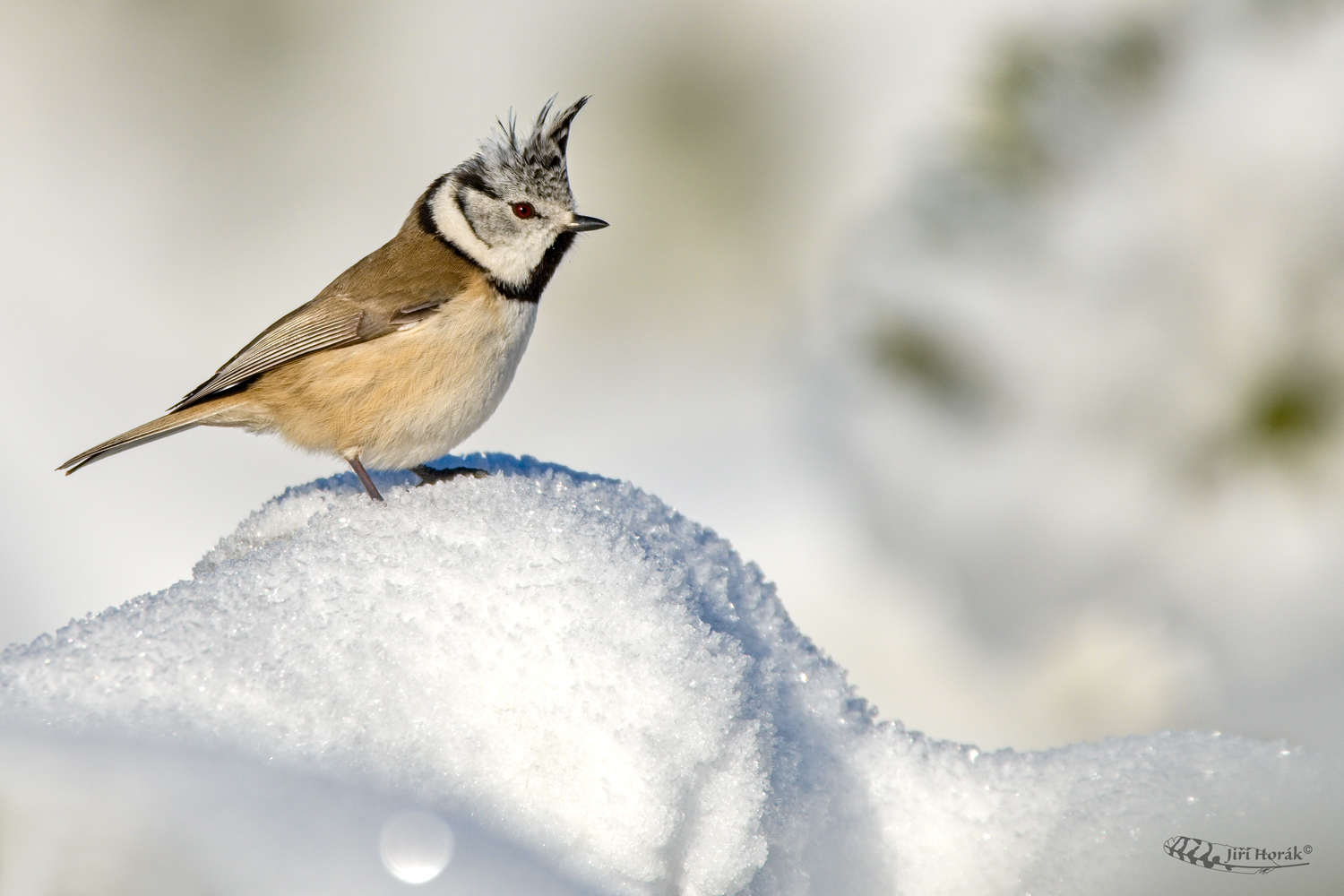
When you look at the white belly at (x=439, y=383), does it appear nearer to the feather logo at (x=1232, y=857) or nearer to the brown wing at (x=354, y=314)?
the brown wing at (x=354, y=314)

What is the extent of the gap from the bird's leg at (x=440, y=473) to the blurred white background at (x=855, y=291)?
5.32 feet

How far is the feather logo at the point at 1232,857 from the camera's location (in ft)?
3.86

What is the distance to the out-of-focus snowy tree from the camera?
2.81m

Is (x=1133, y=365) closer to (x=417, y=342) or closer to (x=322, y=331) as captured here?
(x=417, y=342)

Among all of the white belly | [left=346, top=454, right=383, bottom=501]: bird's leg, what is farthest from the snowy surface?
the white belly

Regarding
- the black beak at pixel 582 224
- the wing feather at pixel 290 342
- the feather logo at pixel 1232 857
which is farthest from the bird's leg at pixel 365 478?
the feather logo at pixel 1232 857

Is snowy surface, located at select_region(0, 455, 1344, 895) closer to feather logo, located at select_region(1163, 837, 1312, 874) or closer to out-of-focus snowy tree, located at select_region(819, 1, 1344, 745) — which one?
feather logo, located at select_region(1163, 837, 1312, 874)

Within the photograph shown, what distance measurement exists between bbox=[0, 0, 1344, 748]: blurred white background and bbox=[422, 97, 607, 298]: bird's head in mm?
1362

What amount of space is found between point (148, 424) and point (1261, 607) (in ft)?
9.83

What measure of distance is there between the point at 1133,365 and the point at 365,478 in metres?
2.26

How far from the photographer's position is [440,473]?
216 centimetres

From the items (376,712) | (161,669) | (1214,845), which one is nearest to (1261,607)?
(1214,845)

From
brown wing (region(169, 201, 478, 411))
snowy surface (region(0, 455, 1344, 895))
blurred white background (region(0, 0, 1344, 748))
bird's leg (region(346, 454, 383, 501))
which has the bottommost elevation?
snowy surface (region(0, 455, 1344, 895))

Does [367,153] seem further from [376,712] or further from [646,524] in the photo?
[376,712]
